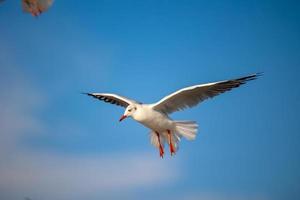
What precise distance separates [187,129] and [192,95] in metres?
0.51

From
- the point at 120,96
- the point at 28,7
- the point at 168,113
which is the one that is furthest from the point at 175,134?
the point at 28,7

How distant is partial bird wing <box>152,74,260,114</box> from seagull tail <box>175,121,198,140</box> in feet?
0.65

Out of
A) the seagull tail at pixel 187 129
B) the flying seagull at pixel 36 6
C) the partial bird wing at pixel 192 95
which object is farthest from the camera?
the seagull tail at pixel 187 129

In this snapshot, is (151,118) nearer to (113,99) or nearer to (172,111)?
(172,111)

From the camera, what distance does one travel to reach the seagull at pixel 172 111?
170 inches

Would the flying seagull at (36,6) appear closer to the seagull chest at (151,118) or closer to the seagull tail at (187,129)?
the seagull chest at (151,118)

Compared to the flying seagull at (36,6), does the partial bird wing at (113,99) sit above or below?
above

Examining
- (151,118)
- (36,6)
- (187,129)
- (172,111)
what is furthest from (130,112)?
(36,6)

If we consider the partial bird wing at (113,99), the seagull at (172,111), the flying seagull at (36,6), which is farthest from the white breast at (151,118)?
the flying seagull at (36,6)

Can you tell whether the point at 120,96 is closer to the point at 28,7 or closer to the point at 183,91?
the point at 183,91

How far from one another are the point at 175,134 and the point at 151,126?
0.37 meters

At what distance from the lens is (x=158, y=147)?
5.06 m

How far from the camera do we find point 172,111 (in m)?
4.76

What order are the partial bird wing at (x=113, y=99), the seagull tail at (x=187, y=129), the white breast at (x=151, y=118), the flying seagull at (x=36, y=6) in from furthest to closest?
the partial bird wing at (x=113, y=99) < the seagull tail at (x=187, y=129) < the white breast at (x=151, y=118) < the flying seagull at (x=36, y=6)
